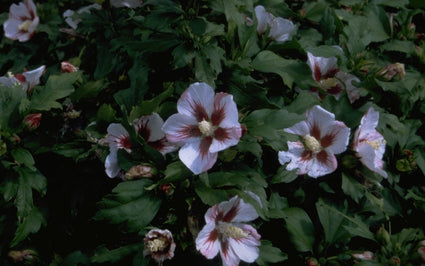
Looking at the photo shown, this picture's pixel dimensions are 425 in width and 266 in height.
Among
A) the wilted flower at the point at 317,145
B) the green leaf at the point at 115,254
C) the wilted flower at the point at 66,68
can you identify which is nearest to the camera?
the green leaf at the point at 115,254

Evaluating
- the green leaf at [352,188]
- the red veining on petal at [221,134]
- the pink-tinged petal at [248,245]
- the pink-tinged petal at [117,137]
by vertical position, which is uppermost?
the red veining on petal at [221,134]

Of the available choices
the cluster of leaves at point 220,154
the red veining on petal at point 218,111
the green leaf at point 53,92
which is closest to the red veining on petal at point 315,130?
the cluster of leaves at point 220,154

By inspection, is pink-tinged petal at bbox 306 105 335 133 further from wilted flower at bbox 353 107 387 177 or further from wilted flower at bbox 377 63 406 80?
wilted flower at bbox 377 63 406 80

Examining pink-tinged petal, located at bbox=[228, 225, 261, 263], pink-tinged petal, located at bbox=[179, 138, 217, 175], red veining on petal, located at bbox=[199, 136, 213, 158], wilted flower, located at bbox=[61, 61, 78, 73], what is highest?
pink-tinged petal, located at bbox=[179, 138, 217, 175]

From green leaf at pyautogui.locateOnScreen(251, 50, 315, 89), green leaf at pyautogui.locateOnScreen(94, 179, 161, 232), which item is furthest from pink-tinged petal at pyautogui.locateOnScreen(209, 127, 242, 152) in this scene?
green leaf at pyautogui.locateOnScreen(251, 50, 315, 89)

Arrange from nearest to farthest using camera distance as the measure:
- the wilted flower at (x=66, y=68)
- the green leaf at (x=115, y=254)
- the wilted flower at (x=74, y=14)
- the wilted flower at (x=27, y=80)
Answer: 1. the green leaf at (x=115, y=254)
2. the wilted flower at (x=27, y=80)
3. the wilted flower at (x=66, y=68)
4. the wilted flower at (x=74, y=14)

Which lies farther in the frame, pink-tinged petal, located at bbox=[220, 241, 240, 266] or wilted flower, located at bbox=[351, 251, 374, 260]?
wilted flower, located at bbox=[351, 251, 374, 260]

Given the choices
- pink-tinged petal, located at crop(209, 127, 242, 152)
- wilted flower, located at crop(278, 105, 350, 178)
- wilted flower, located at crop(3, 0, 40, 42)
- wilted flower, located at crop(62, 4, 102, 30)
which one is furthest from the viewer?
wilted flower, located at crop(3, 0, 40, 42)

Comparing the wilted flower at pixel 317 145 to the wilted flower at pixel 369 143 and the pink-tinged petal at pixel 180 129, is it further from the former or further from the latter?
the pink-tinged petal at pixel 180 129

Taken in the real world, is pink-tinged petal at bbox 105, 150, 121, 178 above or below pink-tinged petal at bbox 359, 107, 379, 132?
below
